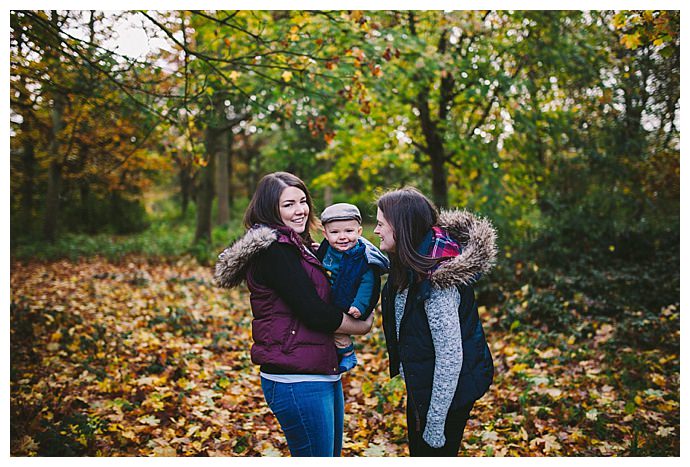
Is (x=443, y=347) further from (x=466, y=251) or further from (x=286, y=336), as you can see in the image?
(x=286, y=336)

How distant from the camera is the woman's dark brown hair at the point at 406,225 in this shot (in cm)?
246

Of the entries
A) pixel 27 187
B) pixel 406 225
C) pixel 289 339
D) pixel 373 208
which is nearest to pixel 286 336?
pixel 289 339

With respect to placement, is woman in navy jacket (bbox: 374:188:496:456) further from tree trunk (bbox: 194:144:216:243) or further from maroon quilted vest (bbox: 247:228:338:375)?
tree trunk (bbox: 194:144:216:243)

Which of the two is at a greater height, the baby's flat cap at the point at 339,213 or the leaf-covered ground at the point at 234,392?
the baby's flat cap at the point at 339,213

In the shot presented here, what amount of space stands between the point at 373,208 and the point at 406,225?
0.45 m

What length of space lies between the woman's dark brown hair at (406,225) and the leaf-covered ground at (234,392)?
2.31 metres

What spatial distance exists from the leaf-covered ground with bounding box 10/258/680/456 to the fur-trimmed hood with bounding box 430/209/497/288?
2.36 meters

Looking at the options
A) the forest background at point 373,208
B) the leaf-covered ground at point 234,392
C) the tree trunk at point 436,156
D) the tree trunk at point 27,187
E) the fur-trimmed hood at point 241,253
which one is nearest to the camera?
the fur-trimmed hood at point 241,253

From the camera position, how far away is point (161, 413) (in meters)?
4.74

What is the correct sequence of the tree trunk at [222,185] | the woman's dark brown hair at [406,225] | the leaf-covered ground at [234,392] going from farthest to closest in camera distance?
the tree trunk at [222,185], the leaf-covered ground at [234,392], the woman's dark brown hair at [406,225]

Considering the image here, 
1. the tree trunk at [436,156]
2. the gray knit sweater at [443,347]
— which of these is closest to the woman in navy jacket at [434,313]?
the gray knit sweater at [443,347]

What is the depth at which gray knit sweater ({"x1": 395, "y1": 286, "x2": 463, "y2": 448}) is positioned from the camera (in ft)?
7.77

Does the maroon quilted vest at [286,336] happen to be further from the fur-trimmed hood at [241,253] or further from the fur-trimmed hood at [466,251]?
the fur-trimmed hood at [466,251]
